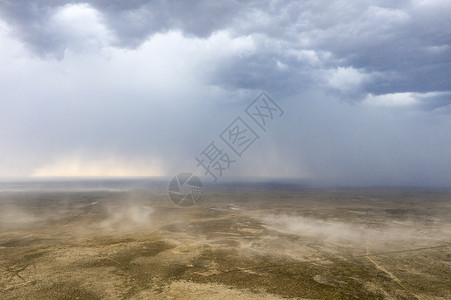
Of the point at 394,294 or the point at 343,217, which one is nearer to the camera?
the point at 394,294

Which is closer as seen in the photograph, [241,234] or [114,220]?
[241,234]

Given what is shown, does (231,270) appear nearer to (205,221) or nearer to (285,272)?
(285,272)

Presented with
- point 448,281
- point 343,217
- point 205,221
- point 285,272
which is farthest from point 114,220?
point 448,281

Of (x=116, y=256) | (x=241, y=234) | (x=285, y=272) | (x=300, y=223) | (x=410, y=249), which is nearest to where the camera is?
(x=285, y=272)

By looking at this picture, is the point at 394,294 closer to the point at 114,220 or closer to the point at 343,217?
the point at 343,217

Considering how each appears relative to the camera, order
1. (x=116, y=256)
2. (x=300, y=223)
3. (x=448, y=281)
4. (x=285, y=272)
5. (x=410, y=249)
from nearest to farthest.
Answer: (x=448, y=281)
(x=285, y=272)
(x=116, y=256)
(x=410, y=249)
(x=300, y=223)

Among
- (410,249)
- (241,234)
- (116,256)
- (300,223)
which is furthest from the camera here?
(300,223)

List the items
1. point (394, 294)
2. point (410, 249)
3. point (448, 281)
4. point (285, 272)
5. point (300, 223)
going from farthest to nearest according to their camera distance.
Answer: point (300, 223) < point (410, 249) < point (285, 272) < point (448, 281) < point (394, 294)

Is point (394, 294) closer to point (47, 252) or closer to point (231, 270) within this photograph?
point (231, 270)

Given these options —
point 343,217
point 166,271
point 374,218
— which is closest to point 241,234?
point 166,271
